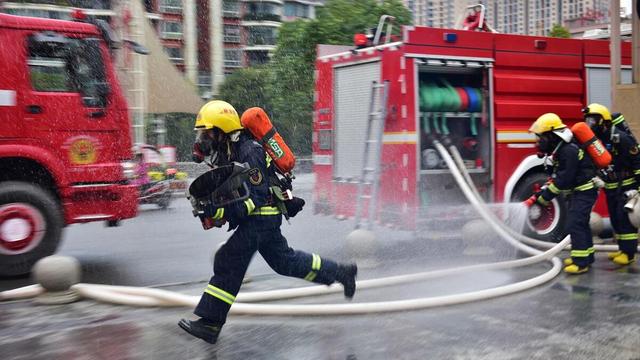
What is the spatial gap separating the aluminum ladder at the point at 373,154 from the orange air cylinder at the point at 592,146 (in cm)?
226

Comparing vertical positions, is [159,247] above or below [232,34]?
below

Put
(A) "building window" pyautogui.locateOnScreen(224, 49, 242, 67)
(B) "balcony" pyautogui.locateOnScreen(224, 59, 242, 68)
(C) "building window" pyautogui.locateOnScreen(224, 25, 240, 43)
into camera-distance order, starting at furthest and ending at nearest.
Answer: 1. (C) "building window" pyautogui.locateOnScreen(224, 25, 240, 43)
2. (A) "building window" pyautogui.locateOnScreen(224, 49, 242, 67)
3. (B) "balcony" pyautogui.locateOnScreen(224, 59, 242, 68)

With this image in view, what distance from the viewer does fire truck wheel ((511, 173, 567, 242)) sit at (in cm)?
859

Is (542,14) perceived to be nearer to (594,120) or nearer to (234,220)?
(594,120)

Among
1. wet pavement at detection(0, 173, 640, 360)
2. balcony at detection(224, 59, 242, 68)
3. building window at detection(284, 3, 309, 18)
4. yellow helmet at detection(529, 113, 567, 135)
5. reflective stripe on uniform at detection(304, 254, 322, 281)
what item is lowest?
wet pavement at detection(0, 173, 640, 360)

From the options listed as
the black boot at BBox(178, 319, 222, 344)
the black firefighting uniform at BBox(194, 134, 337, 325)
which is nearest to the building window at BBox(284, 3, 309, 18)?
the black firefighting uniform at BBox(194, 134, 337, 325)

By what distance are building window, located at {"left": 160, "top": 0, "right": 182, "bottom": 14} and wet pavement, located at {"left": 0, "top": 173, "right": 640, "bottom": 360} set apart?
36229 mm

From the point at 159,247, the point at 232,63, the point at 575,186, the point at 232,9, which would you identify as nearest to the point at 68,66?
the point at 159,247

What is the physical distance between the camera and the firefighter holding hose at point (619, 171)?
22.7ft

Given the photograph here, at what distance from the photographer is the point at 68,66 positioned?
7152 millimetres

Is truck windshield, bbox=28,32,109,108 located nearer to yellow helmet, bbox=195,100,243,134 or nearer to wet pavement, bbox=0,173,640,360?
wet pavement, bbox=0,173,640,360

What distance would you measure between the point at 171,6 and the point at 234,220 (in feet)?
135

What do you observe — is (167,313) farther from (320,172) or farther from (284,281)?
(320,172)

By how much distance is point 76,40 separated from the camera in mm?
7184
